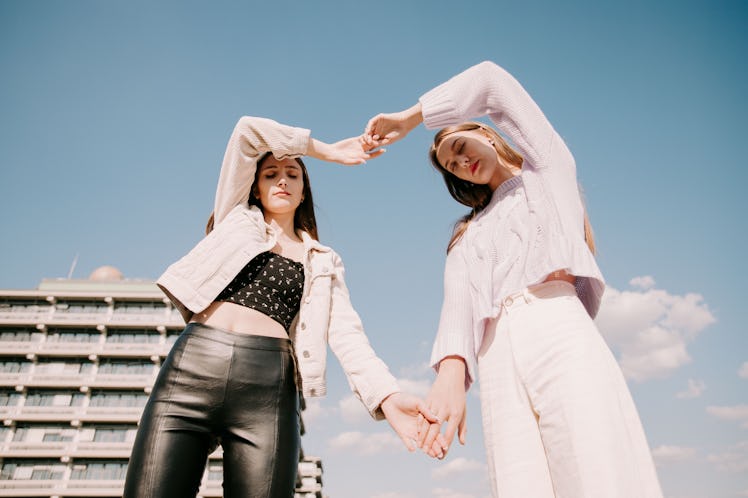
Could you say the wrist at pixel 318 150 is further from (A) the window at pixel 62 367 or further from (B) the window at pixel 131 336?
(A) the window at pixel 62 367

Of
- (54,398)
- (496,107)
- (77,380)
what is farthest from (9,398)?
(496,107)

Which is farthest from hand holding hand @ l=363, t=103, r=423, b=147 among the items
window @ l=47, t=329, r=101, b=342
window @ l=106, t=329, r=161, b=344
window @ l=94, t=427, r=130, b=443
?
window @ l=47, t=329, r=101, b=342

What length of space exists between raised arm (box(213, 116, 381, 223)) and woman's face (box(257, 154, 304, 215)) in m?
0.12

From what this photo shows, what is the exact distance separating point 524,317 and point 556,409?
41cm

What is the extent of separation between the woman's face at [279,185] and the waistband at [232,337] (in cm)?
99

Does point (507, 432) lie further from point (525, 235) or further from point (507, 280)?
point (525, 235)

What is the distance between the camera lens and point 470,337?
2289 mm

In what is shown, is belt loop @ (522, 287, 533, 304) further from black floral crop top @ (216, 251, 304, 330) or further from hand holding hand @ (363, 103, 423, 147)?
black floral crop top @ (216, 251, 304, 330)

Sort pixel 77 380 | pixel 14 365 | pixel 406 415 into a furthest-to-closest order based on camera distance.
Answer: pixel 14 365 < pixel 77 380 < pixel 406 415

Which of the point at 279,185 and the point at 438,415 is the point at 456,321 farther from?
the point at 279,185

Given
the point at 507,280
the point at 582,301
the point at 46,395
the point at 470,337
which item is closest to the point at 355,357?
the point at 470,337

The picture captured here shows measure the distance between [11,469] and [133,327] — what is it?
12123 mm

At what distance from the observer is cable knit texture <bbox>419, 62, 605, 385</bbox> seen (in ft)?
7.08

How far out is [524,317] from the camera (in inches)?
80.6
